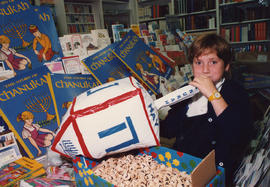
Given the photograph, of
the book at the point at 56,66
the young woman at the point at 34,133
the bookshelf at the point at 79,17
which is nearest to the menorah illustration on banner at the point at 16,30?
the book at the point at 56,66

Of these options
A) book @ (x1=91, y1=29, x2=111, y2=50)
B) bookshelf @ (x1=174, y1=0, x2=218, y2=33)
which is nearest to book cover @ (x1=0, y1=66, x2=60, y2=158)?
book @ (x1=91, y1=29, x2=111, y2=50)

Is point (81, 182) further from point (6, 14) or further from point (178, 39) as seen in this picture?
point (178, 39)

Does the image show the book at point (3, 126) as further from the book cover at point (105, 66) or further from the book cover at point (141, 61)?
the book cover at point (141, 61)

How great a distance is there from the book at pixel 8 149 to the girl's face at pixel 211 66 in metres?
0.96

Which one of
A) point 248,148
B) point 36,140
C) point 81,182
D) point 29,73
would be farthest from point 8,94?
point 248,148

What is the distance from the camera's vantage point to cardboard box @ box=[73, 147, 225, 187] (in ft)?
1.85

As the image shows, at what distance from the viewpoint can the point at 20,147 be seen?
98cm

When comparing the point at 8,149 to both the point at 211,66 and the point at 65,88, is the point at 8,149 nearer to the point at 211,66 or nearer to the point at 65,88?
the point at 65,88

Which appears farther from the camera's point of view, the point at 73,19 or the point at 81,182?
the point at 73,19

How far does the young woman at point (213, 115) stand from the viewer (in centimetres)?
84

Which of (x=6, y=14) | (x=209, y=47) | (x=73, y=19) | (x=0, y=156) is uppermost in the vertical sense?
(x=73, y=19)

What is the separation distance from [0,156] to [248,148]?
1.15 m

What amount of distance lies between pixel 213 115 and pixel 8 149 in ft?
3.05

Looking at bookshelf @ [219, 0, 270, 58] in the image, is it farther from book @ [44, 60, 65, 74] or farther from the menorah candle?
the menorah candle
